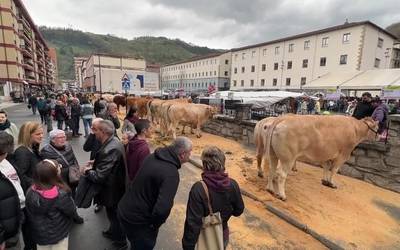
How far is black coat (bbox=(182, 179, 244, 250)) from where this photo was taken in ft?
7.23

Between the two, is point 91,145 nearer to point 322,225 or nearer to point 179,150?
point 179,150

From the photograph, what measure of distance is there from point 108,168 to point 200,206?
132 cm

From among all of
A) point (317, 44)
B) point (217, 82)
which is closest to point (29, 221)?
point (317, 44)

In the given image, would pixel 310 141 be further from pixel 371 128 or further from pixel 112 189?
pixel 112 189

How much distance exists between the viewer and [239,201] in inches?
92.4

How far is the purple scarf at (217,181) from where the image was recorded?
2221 mm

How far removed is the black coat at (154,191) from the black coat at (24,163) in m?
1.45

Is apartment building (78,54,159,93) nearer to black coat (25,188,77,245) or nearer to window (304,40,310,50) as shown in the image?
window (304,40,310,50)

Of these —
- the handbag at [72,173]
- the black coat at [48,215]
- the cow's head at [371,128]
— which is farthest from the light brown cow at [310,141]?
the black coat at [48,215]

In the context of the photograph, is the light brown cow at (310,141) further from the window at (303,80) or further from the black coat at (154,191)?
the window at (303,80)

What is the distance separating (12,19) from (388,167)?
56143mm

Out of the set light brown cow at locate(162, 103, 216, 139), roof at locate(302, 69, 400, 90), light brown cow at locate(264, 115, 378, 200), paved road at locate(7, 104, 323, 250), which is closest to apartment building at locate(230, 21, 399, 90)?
roof at locate(302, 69, 400, 90)

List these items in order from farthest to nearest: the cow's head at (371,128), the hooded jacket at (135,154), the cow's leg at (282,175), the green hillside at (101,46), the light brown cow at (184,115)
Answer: the green hillside at (101,46) → the light brown cow at (184,115) → the cow's head at (371,128) → the cow's leg at (282,175) → the hooded jacket at (135,154)

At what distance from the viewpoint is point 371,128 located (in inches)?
248
